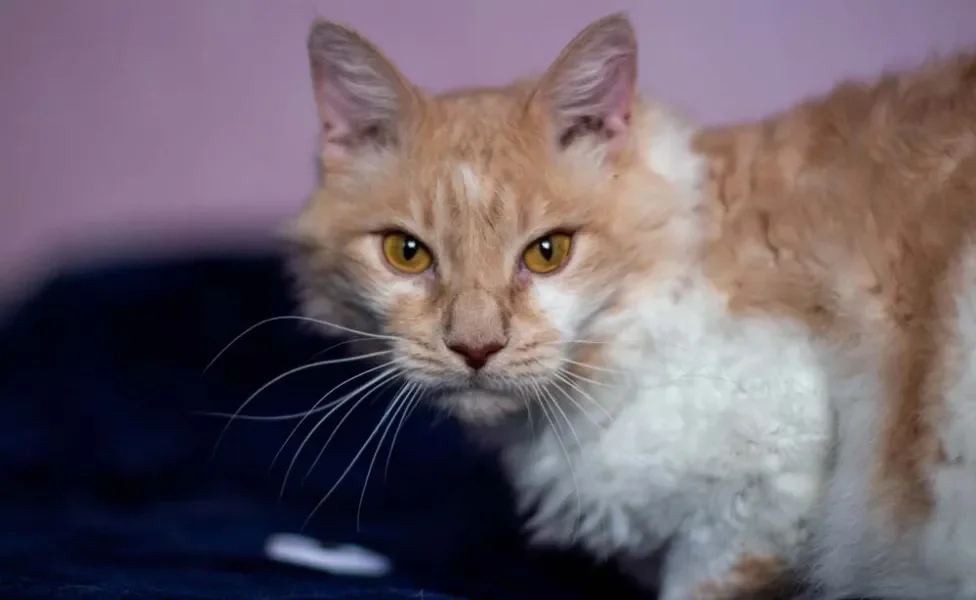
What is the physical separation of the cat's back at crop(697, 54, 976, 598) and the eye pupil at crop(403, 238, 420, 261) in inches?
14.1

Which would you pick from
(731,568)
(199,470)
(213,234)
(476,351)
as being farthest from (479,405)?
(213,234)

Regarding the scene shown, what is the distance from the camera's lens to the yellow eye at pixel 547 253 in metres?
0.95

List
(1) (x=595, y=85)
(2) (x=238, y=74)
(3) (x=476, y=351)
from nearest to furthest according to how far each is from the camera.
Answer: (3) (x=476, y=351) < (1) (x=595, y=85) < (2) (x=238, y=74)

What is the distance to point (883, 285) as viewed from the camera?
90 cm

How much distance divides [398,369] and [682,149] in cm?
46

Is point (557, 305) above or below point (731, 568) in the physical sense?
above

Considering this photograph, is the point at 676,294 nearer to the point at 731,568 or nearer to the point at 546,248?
the point at 546,248

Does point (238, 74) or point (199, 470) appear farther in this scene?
point (238, 74)

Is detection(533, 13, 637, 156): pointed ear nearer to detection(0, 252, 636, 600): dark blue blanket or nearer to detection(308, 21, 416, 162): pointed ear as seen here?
detection(308, 21, 416, 162): pointed ear

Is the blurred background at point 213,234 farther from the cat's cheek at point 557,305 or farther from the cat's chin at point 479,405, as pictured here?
the cat's cheek at point 557,305

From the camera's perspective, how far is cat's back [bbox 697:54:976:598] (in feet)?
2.69

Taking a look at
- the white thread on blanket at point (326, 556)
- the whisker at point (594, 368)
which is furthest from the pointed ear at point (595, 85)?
the white thread on blanket at point (326, 556)

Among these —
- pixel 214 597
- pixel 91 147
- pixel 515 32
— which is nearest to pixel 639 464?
pixel 214 597

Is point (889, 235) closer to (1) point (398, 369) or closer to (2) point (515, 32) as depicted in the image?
(1) point (398, 369)
